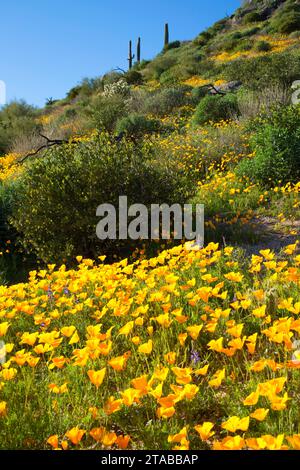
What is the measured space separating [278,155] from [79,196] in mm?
4003

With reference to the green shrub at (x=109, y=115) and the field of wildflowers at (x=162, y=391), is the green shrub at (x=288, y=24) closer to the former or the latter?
the green shrub at (x=109, y=115)

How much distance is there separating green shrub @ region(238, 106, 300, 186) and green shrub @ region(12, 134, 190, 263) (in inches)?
96.4

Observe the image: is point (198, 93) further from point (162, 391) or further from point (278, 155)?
point (162, 391)

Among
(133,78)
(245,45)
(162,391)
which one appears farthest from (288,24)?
(162,391)

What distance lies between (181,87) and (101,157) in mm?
17136

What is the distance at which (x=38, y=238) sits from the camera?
654cm

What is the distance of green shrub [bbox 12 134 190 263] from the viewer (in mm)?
6422

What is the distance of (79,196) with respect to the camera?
6.51 m

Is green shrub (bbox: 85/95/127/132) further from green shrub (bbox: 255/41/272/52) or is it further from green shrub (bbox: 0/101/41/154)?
green shrub (bbox: 255/41/272/52)

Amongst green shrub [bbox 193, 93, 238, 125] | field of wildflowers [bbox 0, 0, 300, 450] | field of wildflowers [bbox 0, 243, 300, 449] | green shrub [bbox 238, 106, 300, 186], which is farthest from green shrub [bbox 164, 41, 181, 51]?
field of wildflowers [bbox 0, 243, 300, 449]

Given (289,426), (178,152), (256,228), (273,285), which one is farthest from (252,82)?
(289,426)

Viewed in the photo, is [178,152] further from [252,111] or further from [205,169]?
[252,111]

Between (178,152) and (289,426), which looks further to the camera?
(178,152)
